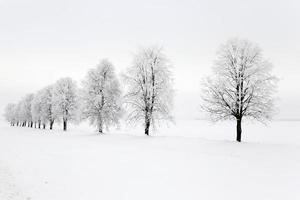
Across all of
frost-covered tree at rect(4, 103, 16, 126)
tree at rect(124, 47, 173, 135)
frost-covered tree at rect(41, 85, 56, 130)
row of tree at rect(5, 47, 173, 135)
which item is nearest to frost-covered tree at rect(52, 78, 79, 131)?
frost-covered tree at rect(41, 85, 56, 130)

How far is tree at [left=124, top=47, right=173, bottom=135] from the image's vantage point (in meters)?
31.6

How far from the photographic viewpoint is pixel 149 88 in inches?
1249

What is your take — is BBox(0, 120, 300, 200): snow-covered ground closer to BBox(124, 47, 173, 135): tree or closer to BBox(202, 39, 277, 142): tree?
BBox(202, 39, 277, 142): tree

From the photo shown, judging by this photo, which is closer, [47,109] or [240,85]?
[240,85]

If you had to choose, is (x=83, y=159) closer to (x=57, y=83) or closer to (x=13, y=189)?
(x=13, y=189)

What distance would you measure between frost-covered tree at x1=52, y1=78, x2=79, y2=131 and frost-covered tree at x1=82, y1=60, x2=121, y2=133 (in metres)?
14.3

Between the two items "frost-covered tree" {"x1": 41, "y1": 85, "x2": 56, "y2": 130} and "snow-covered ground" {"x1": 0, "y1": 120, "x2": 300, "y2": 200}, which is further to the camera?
"frost-covered tree" {"x1": 41, "y1": 85, "x2": 56, "y2": 130}

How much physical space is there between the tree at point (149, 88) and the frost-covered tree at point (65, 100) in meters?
23.1

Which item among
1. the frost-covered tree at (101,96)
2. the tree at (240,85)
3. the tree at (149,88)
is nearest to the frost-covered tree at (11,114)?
the frost-covered tree at (101,96)

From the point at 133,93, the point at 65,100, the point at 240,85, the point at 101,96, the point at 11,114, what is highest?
the point at 240,85

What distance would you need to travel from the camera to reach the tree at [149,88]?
3162 cm

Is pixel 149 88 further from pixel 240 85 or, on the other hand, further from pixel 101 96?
pixel 240 85

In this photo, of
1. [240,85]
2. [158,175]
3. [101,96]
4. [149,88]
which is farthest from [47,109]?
[158,175]

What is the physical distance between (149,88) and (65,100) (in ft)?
92.4
